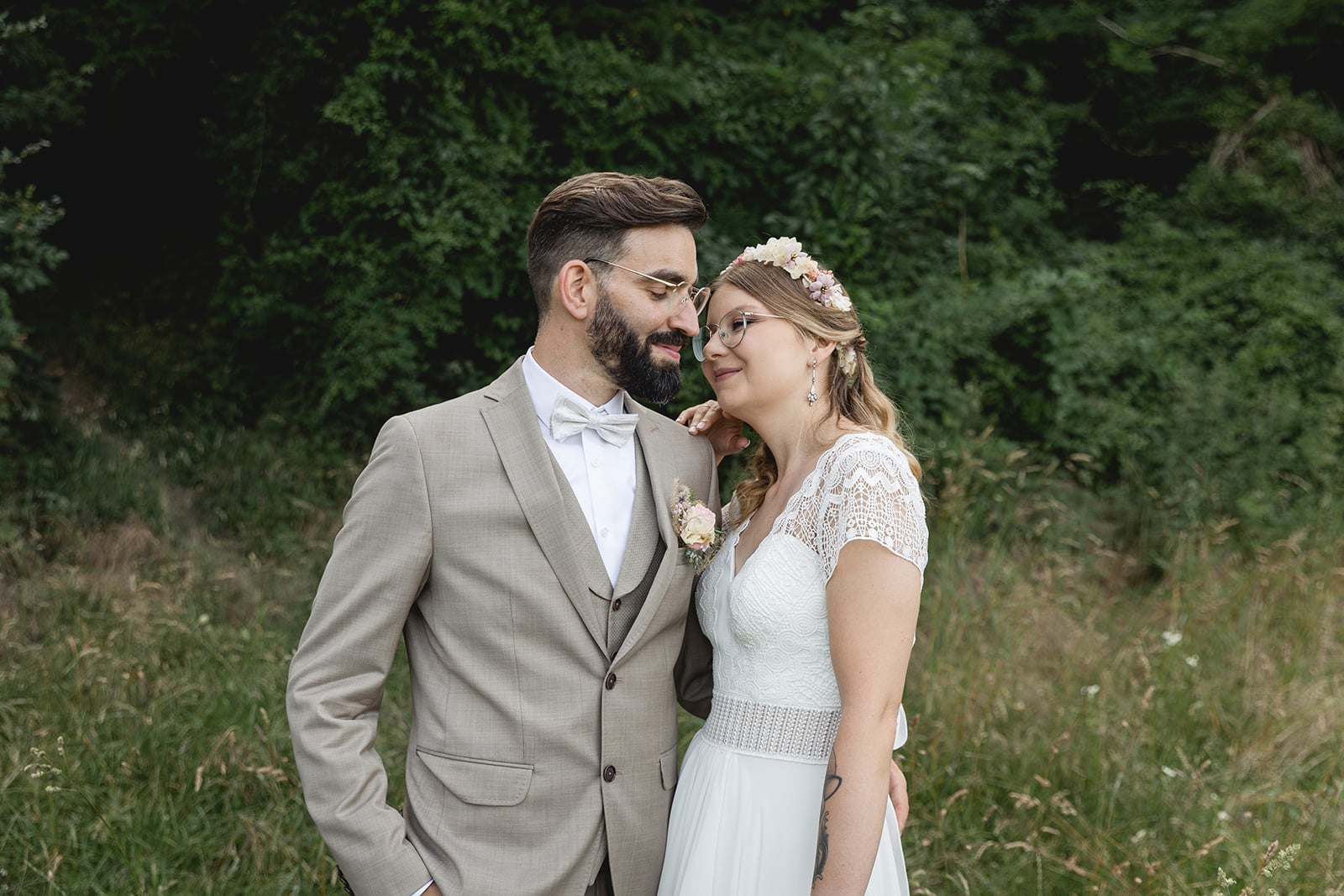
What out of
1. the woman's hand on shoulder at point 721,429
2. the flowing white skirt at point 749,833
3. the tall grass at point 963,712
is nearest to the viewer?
the flowing white skirt at point 749,833

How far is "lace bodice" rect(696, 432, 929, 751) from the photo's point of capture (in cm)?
228

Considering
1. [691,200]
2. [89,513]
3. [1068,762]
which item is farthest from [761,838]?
[89,513]

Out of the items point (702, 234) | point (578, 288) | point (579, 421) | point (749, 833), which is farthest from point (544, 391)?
point (702, 234)

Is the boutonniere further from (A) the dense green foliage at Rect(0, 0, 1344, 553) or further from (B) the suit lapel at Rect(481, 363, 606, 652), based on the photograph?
(A) the dense green foliage at Rect(0, 0, 1344, 553)

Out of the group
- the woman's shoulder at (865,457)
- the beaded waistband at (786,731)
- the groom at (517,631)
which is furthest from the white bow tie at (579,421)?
the beaded waistband at (786,731)

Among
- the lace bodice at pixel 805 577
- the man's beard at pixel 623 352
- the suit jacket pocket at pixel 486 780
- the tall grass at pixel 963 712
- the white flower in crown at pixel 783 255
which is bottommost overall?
the tall grass at pixel 963 712

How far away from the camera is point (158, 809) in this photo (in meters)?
3.53

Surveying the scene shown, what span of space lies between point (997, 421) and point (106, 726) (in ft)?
17.2

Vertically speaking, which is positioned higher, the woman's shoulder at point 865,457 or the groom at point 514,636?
the woman's shoulder at point 865,457

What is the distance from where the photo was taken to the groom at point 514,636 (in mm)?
2152

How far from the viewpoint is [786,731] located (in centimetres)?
241

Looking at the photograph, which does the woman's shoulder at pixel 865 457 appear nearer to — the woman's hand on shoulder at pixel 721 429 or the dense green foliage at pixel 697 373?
the woman's hand on shoulder at pixel 721 429

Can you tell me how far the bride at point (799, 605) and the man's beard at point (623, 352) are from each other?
9.8 inches

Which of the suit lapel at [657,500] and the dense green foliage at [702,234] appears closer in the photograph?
the suit lapel at [657,500]
